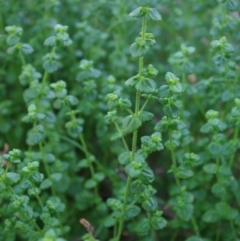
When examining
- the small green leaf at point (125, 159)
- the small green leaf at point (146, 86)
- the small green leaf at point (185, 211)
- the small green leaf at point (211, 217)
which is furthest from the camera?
the small green leaf at point (211, 217)

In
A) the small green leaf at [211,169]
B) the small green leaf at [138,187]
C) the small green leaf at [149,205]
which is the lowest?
the small green leaf at [211,169]

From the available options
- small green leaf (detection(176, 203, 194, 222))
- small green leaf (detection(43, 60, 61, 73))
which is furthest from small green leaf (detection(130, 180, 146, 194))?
small green leaf (detection(43, 60, 61, 73))

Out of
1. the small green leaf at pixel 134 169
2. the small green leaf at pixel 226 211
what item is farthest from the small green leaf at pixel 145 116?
the small green leaf at pixel 226 211

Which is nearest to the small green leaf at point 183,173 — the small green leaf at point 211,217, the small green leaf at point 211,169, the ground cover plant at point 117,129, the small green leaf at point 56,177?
the ground cover plant at point 117,129

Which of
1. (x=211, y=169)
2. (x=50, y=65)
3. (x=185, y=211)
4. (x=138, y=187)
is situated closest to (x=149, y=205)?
(x=138, y=187)

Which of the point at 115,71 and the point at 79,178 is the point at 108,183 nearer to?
the point at 79,178

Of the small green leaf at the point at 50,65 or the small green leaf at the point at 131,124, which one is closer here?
the small green leaf at the point at 131,124

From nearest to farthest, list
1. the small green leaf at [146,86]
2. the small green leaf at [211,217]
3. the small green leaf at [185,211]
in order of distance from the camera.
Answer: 1. the small green leaf at [146,86]
2. the small green leaf at [185,211]
3. the small green leaf at [211,217]

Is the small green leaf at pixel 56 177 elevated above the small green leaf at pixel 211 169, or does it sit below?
below

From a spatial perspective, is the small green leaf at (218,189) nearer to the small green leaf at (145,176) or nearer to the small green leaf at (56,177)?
the small green leaf at (145,176)

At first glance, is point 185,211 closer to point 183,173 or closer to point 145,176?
point 183,173
